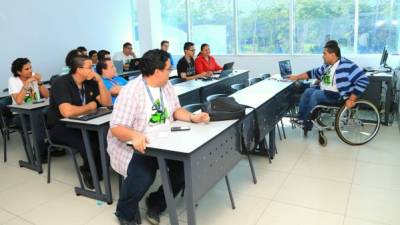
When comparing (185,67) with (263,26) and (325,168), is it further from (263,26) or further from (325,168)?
(325,168)

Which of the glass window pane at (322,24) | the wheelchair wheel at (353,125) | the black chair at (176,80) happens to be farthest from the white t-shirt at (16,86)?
the glass window pane at (322,24)

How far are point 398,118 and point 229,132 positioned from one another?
3374 millimetres

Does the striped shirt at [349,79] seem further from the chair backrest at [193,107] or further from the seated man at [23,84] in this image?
the seated man at [23,84]

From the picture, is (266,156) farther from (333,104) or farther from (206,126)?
(206,126)

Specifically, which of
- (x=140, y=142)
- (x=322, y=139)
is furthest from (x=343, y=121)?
(x=140, y=142)

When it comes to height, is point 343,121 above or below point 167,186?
below

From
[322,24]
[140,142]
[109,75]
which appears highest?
[322,24]

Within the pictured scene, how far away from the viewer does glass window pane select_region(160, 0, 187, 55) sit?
7922 mm

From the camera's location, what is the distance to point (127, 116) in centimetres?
208

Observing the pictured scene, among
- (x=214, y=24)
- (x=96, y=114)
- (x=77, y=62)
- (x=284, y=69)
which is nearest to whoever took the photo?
(x=96, y=114)

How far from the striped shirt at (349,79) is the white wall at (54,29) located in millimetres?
5158

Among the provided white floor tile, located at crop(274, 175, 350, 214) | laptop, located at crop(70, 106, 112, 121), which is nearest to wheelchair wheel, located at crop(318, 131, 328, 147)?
white floor tile, located at crop(274, 175, 350, 214)

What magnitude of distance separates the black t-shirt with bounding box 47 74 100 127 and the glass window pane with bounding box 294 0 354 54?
15.6ft

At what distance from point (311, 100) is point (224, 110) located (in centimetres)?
192
